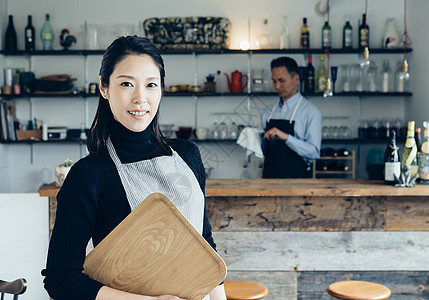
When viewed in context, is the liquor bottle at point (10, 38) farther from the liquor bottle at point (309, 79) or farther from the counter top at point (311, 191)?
the liquor bottle at point (309, 79)

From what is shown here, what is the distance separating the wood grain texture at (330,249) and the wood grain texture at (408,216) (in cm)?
3

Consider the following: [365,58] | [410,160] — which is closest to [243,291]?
[410,160]

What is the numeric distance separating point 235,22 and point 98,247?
4363 millimetres

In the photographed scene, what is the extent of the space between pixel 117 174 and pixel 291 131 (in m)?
3.04

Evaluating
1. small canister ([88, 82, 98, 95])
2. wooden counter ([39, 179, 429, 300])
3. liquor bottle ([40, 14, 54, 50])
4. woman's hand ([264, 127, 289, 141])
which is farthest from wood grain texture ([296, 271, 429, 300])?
liquor bottle ([40, 14, 54, 50])

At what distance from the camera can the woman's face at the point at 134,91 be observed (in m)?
1.10

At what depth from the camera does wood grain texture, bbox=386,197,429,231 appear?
275cm

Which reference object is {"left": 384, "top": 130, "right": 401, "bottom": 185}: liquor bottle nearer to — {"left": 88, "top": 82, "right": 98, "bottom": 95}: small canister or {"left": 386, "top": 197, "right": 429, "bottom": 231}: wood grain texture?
{"left": 386, "top": 197, "right": 429, "bottom": 231}: wood grain texture

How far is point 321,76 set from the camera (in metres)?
4.91

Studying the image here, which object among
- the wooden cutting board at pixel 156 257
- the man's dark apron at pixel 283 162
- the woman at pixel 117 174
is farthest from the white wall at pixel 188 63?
the wooden cutting board at pixel 156 257

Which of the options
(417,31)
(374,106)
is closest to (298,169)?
(374,106)

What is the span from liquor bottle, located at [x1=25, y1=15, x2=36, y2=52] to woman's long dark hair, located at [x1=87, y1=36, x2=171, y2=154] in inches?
162

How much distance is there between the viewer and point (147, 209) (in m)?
0.97

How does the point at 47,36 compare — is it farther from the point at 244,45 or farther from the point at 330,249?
the point at 330,249
